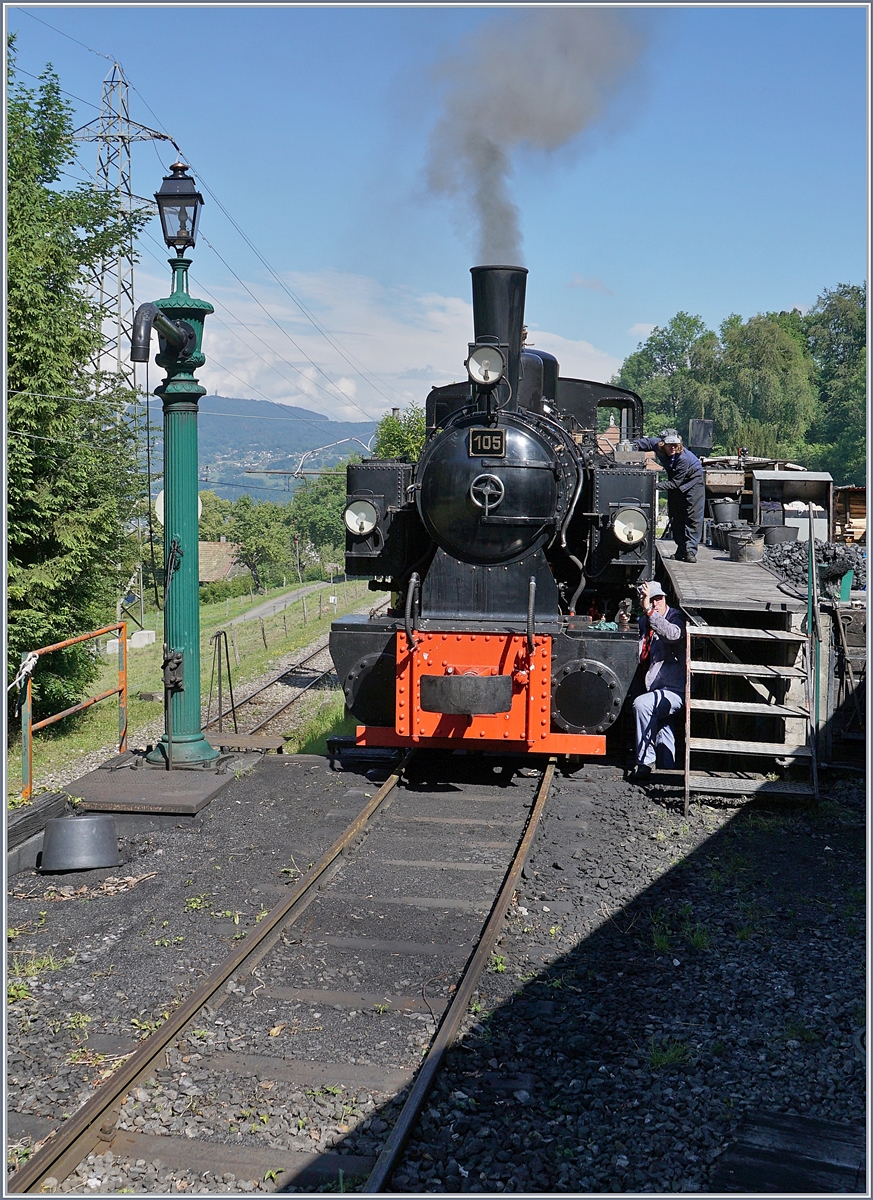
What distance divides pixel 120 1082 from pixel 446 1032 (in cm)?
118

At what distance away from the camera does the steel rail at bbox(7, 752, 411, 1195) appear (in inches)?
116

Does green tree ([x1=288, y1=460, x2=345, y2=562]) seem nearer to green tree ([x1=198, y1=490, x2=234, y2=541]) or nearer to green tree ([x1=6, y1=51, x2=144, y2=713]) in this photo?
green tree ([x1=198, y1=490, x2=234, y2=541])

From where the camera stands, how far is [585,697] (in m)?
6.85

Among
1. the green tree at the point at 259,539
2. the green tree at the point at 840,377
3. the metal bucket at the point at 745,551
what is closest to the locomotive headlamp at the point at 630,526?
the metal bucket at the point at 745,551

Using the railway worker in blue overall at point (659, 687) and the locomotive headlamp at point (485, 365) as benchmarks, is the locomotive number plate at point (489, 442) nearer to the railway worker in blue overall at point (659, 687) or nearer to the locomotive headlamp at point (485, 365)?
the locomotive headlamp at point (485, 365)

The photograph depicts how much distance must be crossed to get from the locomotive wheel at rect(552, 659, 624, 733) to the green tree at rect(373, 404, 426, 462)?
49.1 feet

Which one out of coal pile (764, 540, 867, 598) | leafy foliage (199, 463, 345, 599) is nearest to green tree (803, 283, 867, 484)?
leafy foliage (199, 463, 345, 599)

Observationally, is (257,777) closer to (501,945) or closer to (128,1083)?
(501,945)

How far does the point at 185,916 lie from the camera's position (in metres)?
4.82

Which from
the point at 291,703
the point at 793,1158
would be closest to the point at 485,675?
the point at 793,1158

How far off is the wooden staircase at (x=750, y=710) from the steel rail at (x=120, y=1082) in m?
3.13

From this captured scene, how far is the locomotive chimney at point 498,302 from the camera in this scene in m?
6.81

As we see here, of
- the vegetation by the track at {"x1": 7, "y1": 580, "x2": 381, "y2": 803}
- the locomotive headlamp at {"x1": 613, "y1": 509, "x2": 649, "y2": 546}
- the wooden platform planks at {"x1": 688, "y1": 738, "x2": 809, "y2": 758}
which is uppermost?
the locomotive headlamp at {"x1": 613, "y1": 509, "x2": 649, "y2": 546}

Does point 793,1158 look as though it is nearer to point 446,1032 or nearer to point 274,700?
point 446,1032
